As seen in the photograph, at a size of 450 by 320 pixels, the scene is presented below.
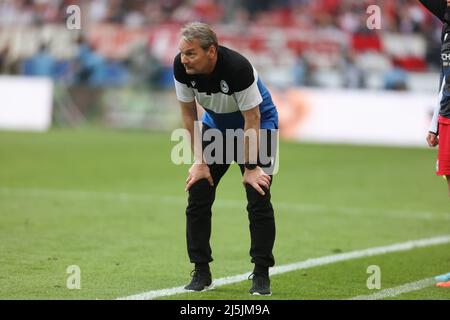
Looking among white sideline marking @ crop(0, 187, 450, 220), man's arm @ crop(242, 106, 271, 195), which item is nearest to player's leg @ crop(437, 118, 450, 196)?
man's arm @ crop(242, 106, 271, 195)

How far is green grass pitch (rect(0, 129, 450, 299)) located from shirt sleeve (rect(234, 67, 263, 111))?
1.38 metres

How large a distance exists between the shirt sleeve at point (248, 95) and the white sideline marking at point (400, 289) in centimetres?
160

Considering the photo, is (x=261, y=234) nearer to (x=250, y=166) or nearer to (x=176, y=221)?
(x=250, y=166)

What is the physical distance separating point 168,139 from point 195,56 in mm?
16981

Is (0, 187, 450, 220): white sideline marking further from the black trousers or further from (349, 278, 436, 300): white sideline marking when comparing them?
the black trousers

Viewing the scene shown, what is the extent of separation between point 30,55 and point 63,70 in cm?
148

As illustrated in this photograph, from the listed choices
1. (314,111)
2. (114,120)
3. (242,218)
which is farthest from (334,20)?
(242,218)

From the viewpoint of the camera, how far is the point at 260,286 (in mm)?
6965

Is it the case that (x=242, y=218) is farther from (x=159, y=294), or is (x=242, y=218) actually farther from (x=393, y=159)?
(x=393, y=159)

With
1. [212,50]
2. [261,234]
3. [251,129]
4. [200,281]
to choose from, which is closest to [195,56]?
[212,50]

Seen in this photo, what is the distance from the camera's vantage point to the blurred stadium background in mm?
8719

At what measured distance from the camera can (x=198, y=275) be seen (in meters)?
7.19

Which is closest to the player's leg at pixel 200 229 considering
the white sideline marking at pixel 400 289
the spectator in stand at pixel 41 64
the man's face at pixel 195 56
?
the man's face at pixel 195 56
